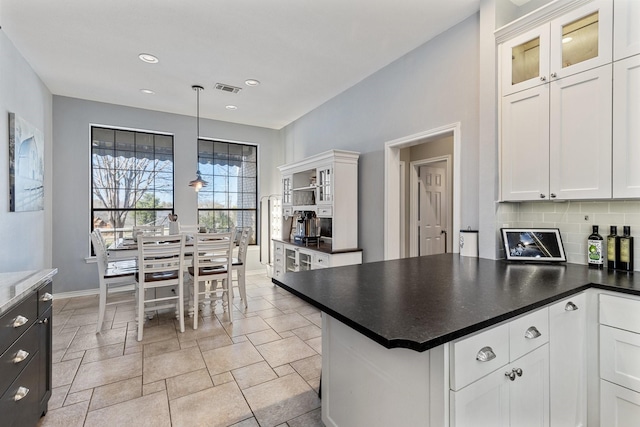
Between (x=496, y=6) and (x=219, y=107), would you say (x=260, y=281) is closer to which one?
(x=219, y=107)

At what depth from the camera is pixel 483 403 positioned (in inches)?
46.2

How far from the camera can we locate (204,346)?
297cm

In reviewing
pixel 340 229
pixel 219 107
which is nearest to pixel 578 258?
pixel 340 229

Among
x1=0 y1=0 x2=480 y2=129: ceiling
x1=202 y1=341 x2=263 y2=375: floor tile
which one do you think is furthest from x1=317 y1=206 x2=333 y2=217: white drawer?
x1=202 y1=341 x2=263 y2=375: floor tile

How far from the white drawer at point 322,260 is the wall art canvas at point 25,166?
3295 millimetres

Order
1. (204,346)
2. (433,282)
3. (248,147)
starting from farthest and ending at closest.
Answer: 1. (248,147)
2. (204,346)
3. (433,282)

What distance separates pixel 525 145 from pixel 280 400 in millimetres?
2596

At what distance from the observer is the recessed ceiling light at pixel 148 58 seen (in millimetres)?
3336

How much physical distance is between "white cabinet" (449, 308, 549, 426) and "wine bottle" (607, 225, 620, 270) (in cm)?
97

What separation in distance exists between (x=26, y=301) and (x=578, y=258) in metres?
3.52

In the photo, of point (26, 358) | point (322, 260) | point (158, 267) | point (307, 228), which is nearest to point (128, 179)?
point (158, 267)

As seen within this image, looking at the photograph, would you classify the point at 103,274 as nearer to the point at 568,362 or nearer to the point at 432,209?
the point at 568,362

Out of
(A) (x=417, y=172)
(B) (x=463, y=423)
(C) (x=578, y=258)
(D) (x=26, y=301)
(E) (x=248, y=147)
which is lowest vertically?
(B) (x=463, y=423)

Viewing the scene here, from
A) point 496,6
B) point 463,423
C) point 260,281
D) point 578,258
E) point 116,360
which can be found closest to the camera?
point 463,423
